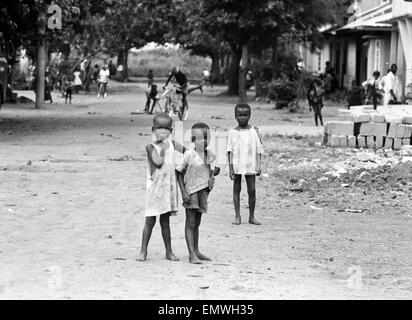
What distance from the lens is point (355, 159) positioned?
17.8 m

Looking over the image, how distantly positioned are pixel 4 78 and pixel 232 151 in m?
20.5

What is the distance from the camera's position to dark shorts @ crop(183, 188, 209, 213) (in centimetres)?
915

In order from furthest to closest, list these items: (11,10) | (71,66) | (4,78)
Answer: (71,66) < (4,78) < (11,10)

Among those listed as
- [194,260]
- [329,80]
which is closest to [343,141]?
[194,260]

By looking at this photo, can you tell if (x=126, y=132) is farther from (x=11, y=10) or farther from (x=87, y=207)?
(x=87, y=207)

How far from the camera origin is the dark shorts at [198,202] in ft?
30.0

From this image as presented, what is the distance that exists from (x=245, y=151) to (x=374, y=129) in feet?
31.2

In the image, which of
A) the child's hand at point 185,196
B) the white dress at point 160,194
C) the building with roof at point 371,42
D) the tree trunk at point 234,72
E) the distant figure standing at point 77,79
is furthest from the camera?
the tree trunk at point 234,72

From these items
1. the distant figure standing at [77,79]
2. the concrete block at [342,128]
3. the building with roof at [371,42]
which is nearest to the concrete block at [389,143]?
the concrete block at [342,128]

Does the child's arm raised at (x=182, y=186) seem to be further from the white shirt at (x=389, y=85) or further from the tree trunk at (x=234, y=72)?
the tree trunk at (x=234, y=72)

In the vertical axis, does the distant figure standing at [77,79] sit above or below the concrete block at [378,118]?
above

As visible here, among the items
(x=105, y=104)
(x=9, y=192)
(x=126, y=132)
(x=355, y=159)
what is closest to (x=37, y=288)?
(x=9, y=192)

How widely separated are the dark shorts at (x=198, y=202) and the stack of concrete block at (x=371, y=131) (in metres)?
11.5

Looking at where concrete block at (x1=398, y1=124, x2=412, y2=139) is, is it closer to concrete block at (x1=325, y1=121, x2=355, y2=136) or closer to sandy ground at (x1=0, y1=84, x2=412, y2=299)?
concrete block at (x1=325, y1=121, x2=355, y2=136)
